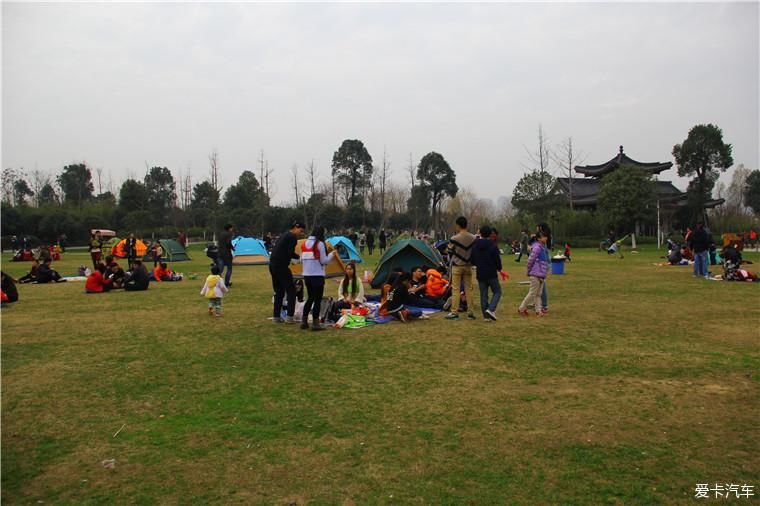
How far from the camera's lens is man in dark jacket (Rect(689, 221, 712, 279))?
14367mm

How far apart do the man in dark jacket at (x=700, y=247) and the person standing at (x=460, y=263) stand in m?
8.67

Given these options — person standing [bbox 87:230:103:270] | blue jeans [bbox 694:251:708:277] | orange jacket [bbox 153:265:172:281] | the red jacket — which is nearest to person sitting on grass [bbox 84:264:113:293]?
the red jacket

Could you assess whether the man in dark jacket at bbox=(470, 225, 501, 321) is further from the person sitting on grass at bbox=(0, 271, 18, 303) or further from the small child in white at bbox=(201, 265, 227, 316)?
the person sitting on grass at bbox=(0, 271, 18, 303)

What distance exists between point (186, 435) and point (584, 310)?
7860 millimetres

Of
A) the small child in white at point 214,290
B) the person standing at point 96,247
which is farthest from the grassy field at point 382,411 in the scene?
the person standing at point 96,247

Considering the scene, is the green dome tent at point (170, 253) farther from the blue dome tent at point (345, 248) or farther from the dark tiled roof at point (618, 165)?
Answer: the dark tiled roof at point (618, 165)

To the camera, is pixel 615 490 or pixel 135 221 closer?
pixel 615 490

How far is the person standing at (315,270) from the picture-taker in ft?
26.4

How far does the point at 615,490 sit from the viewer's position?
3338 mm

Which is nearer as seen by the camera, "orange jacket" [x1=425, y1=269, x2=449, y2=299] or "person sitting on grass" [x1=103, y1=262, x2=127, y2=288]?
"orange jacket" [x1=425, y1=269, x2=449, y2=299]

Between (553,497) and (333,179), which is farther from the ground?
(333,179)

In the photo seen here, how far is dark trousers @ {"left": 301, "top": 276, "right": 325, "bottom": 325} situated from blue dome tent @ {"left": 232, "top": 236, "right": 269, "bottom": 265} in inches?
595

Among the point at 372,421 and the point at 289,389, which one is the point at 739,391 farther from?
the point at 289,389

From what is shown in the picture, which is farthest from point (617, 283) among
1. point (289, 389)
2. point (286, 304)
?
point (289, 389)
